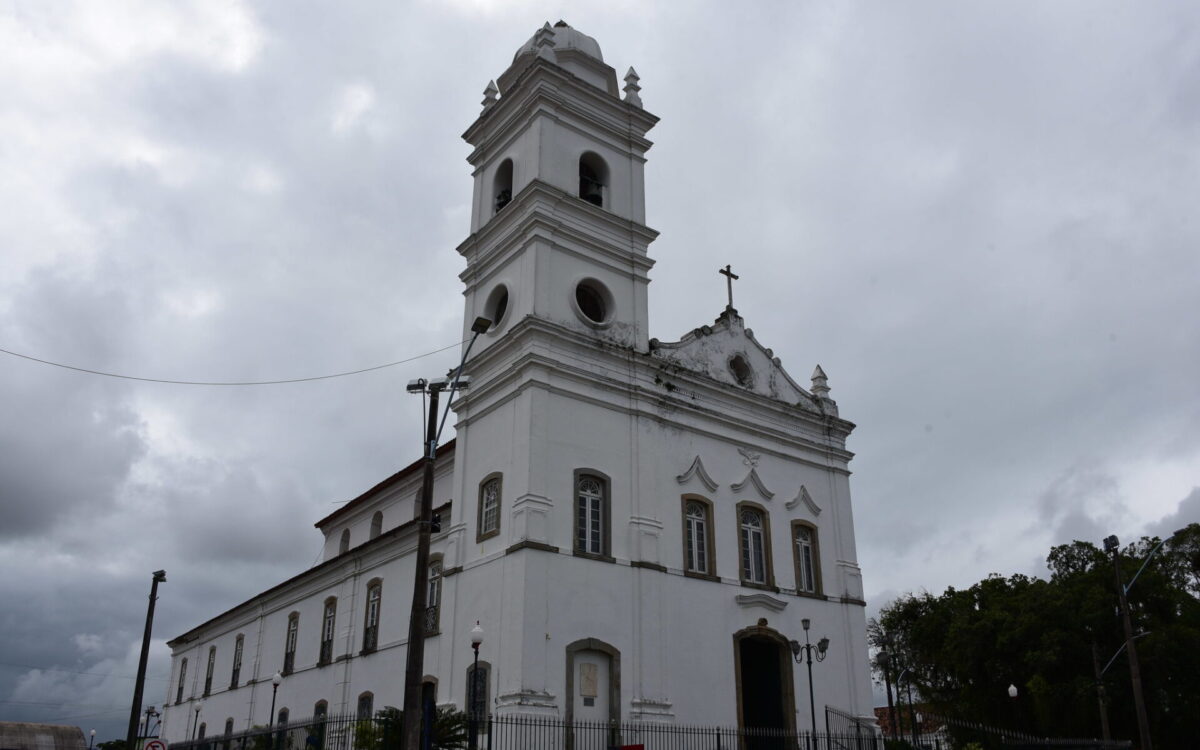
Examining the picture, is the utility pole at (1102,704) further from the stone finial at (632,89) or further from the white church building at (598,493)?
the stone finial at (632,89)

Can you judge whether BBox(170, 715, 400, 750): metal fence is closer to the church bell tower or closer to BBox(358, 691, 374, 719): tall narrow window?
BBox(358, 691, 374, 719): tall narrow window

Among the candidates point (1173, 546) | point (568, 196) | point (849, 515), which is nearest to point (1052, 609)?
point (1173, 546)

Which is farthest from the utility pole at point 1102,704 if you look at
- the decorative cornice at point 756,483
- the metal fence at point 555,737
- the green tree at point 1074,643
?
the decorative cornice at point 756,483

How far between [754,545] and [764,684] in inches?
123

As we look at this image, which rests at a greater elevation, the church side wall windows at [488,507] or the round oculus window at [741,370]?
the round oculus window at [741,370]

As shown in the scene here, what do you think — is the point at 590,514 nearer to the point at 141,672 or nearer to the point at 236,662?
the point at 141,672

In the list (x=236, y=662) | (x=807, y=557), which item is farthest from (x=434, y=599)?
(x=236, y=662)

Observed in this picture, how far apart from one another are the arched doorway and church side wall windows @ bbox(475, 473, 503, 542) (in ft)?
19.3

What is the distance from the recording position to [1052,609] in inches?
1275

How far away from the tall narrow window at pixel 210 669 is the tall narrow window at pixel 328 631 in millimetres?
11318

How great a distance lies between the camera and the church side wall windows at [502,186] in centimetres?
2564

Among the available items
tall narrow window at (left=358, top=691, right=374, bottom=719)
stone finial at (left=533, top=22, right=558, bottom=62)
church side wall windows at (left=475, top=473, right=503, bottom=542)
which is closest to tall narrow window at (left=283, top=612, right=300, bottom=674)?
tall narrow window at (left=358, top=691, right=374, bottom=719)

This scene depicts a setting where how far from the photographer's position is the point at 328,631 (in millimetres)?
29812

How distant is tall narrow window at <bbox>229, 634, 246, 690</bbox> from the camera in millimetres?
35941
